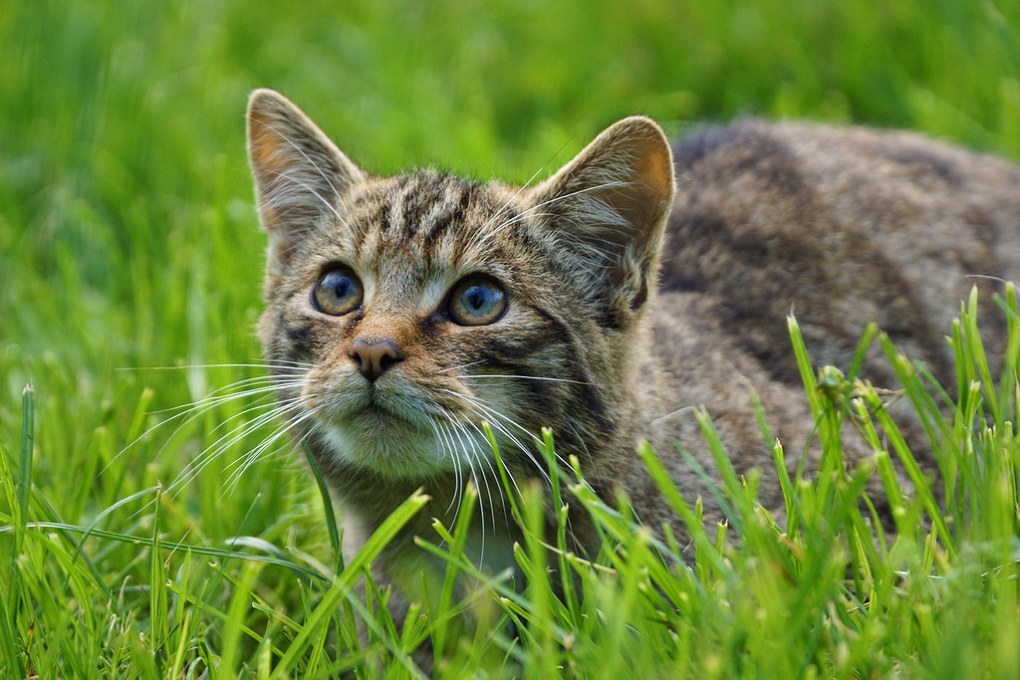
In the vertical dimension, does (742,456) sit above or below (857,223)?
below

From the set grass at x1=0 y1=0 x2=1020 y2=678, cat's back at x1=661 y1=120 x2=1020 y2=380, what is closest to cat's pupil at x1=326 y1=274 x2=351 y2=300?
grass at x1=0 y1=0 x2=1020 y2=678

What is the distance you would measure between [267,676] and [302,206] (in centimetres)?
169

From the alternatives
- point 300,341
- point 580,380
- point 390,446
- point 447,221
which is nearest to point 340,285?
point 300,341

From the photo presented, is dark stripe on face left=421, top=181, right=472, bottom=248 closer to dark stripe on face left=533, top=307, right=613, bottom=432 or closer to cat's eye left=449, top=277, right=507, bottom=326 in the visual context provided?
cat's eye left=449, top=277, right=507, bottom=326

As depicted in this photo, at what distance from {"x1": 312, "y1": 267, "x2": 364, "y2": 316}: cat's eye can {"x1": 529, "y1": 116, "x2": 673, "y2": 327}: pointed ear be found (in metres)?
0.56

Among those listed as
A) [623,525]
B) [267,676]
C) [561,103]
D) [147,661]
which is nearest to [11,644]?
[147,661]

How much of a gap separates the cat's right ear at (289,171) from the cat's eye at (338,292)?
0.32 meters

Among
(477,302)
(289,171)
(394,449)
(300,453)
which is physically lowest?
(300,453)

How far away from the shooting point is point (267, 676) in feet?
8.05

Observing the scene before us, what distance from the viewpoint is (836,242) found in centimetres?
412

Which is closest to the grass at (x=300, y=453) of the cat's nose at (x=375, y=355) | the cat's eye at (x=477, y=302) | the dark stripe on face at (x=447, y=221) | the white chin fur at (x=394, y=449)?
the white chin fur at (x=394, y=449)

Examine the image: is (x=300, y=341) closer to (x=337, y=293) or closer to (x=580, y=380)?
(x=337, y=293)

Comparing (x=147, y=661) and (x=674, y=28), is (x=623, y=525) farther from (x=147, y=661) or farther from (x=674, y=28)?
(x=674, y=28)

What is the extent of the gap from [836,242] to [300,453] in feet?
6.73
